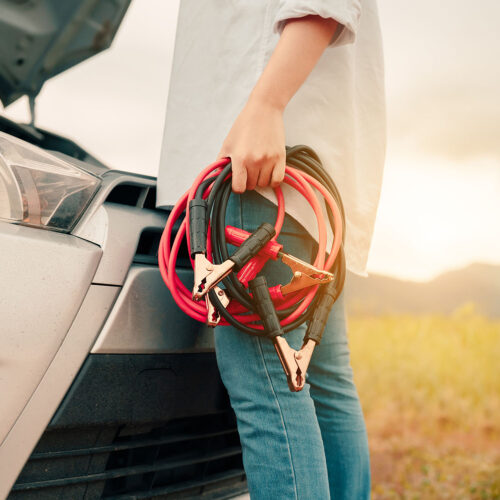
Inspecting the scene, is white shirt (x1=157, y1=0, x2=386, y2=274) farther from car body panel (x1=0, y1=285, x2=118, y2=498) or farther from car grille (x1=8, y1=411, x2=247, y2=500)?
car grille (x1=8, y1=411, x2=247, y2=500)

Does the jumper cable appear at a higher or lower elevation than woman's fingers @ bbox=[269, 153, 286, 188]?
lower

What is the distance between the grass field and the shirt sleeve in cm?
206

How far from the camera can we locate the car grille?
36.8 inches

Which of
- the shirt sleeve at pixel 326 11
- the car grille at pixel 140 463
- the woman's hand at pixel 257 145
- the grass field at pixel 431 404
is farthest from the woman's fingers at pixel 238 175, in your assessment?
the grass field at pixel 431 404

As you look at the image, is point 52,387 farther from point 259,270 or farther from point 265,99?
point 265,99

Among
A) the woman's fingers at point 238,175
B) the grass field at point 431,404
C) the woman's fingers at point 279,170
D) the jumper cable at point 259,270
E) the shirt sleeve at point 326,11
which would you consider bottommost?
the grass field at point 431,404

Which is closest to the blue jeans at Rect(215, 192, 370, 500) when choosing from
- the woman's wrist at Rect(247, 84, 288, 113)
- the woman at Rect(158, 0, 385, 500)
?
the woman at Rect(158, 0, 385, 500)

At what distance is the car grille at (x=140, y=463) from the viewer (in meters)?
0.94

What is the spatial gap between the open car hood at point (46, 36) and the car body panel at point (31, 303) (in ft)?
4.65

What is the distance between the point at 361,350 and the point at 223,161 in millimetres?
3354

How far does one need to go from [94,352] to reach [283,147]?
542 mm

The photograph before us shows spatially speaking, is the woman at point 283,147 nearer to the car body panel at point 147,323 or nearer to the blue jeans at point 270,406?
the blue jeans at point 270,406

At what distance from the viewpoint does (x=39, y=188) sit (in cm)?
95

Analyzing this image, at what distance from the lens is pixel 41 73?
2.18 metres
